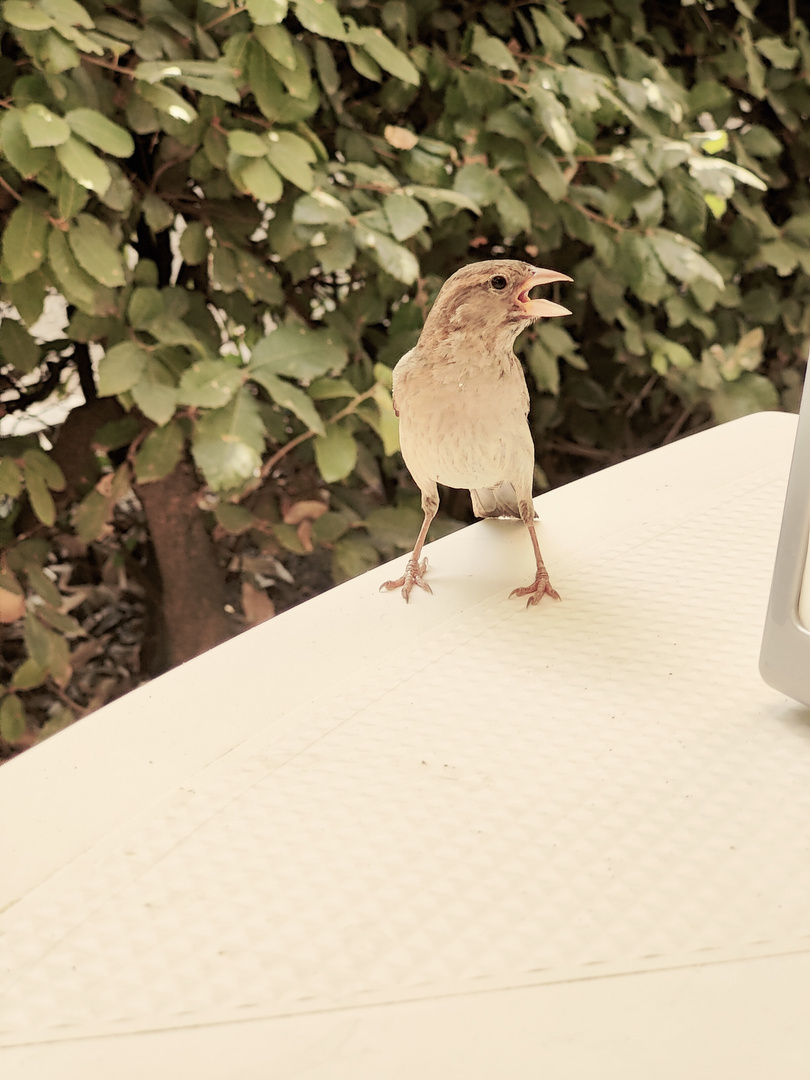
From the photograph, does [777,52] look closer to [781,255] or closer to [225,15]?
[781,255]

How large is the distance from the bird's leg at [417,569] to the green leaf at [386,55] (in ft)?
2.01

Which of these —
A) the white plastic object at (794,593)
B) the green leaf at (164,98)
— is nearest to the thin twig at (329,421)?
the green leaf at (164,98)

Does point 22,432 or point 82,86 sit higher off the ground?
point 82,86

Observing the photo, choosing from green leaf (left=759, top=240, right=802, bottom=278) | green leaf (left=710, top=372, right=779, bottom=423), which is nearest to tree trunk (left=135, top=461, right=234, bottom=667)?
green leaf (left=710, top=372, right=779, bottom=423)

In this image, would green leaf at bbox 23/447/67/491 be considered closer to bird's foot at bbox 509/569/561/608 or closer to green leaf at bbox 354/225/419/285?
green leaf at bbox 354/225/419/285

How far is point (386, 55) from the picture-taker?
1.15 metres

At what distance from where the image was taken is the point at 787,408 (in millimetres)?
2078

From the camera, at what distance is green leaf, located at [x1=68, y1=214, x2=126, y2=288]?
1.03 meters

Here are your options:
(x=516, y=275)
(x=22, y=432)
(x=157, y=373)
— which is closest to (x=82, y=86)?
(x=157, y=373)

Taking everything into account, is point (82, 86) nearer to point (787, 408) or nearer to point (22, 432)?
point (22, 432)

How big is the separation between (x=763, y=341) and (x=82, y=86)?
1.36 m

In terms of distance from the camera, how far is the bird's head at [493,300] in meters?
0.65

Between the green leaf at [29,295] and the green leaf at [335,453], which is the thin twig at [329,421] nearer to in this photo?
the green leaf at [335,453]

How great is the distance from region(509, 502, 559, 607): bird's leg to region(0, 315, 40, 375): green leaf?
69 cm
